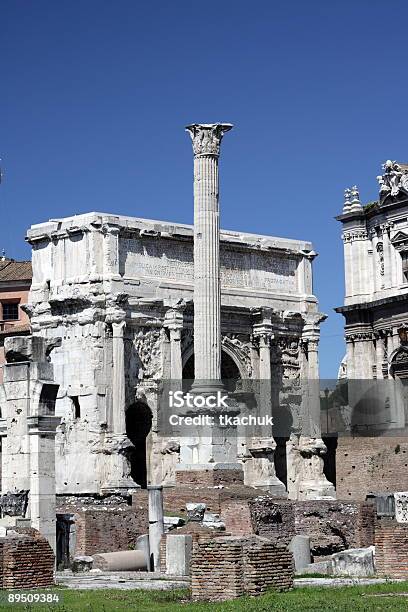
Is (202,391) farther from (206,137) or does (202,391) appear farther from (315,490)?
(315,490)

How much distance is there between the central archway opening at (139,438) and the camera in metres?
49.4

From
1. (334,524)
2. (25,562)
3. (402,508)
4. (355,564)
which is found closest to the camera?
(25,562)

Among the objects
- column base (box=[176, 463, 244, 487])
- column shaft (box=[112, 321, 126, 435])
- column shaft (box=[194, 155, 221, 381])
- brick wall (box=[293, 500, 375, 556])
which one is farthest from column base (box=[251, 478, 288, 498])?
brick wall (box=[293, 500, 375, 556])

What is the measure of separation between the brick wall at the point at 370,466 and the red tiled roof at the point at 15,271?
16814 mm

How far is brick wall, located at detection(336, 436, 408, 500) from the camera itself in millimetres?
48250

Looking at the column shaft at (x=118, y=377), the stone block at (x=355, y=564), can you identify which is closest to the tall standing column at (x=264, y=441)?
the column shaft at (x=118, y=377)

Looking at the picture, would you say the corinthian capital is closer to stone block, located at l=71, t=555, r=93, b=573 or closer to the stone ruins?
the stone ruins

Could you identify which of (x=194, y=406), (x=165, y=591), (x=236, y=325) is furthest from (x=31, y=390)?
(x=236, y=325)

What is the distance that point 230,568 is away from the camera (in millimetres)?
20656

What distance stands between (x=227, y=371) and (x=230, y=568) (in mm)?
31910

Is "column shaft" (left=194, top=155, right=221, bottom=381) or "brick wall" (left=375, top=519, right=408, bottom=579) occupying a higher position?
"column shaft" (left=194, top=155, right=221, bottom=381)

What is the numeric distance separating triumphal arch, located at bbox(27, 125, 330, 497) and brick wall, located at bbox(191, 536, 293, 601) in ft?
80.4

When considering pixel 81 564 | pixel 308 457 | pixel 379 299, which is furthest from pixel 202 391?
pixel 379 299

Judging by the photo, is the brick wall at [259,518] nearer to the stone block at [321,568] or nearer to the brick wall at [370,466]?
the stone block at [321,568]
